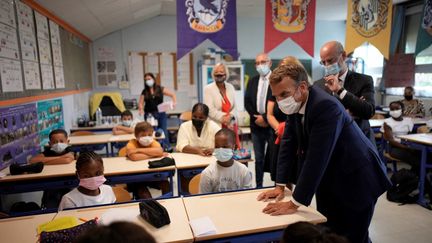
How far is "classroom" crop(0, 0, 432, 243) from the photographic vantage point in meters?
1.43

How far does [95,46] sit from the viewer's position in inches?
263

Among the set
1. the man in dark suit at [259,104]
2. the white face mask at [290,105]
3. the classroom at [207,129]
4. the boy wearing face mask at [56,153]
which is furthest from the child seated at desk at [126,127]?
the white face mask at [290,105]

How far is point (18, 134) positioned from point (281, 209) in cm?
288

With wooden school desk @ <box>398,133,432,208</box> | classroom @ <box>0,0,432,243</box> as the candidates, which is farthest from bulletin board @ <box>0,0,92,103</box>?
wooden school desk @ <box>398,133,432,208</box>

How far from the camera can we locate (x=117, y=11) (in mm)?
4996

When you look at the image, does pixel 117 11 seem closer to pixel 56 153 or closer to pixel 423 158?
pixel 56 153

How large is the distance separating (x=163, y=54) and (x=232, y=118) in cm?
429

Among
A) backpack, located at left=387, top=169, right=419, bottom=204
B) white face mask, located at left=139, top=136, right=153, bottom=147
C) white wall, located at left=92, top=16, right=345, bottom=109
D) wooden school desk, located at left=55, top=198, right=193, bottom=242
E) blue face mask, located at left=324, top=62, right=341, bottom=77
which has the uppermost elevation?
white wall, located at left=92, top=16, right=345, bottom=109

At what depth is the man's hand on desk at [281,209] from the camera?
1522mm

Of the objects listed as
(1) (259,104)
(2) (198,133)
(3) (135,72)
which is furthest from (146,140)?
(3) (135,72)

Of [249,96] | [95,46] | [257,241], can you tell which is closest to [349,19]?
[249,96]

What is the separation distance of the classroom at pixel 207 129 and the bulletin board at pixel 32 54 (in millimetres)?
21

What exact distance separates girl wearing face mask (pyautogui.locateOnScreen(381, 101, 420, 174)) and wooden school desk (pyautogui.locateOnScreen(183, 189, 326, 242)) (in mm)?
2923

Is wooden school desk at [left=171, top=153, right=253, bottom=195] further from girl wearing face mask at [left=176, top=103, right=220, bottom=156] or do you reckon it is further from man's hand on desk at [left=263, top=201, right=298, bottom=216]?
man's hand on desk at [left=263, top=201, right=298, bottom=216]
